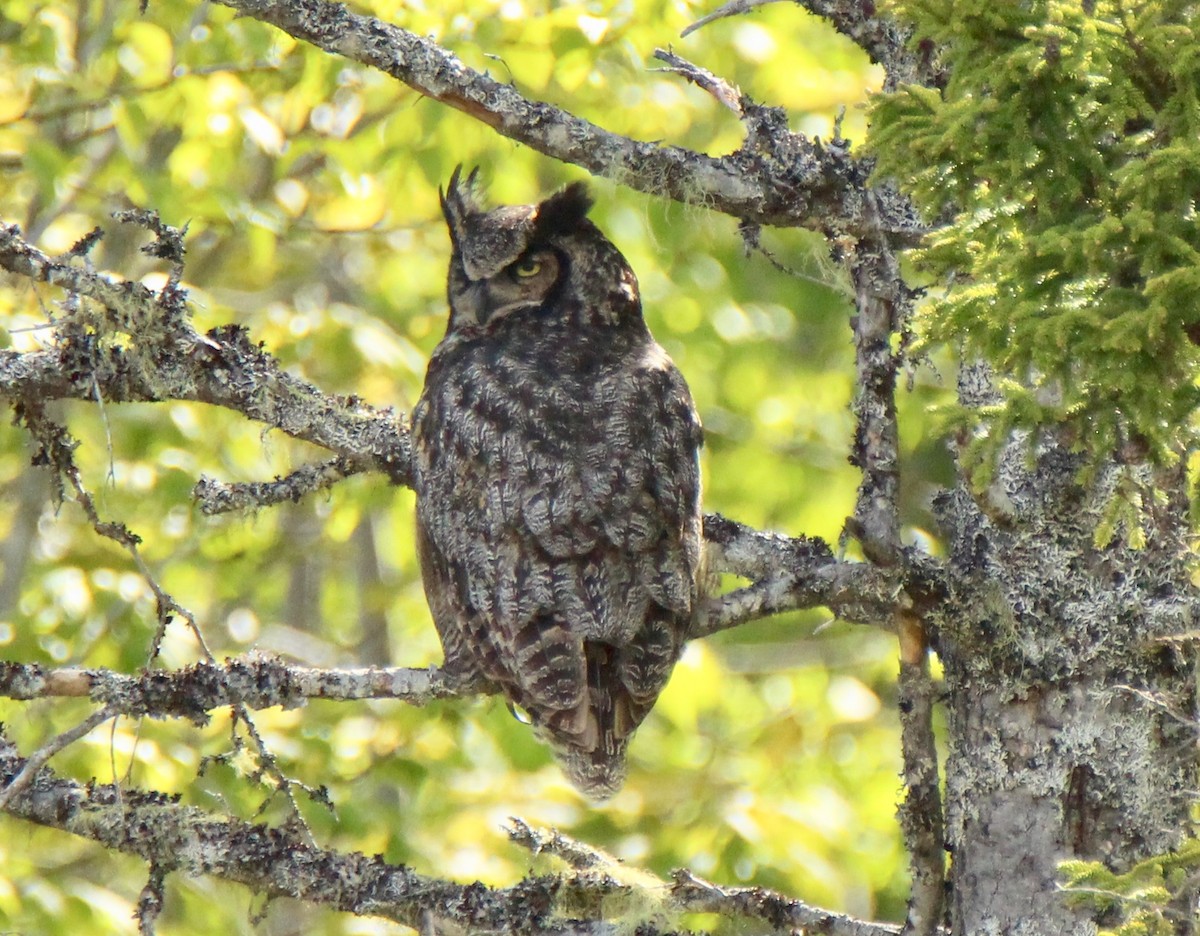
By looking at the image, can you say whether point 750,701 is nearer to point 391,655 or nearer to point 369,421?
point 391,655

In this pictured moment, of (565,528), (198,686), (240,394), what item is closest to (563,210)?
(565,528)

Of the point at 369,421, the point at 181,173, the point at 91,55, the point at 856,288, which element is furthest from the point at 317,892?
the point at 91,55

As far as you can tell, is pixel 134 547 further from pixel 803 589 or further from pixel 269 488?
pixel 803 589

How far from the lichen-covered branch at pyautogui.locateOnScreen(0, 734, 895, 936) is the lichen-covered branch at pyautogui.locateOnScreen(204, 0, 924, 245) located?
4.93 feet

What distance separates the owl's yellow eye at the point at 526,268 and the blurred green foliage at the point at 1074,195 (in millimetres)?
1952

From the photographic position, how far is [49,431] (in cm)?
321

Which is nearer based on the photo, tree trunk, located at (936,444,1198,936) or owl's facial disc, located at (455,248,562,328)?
tree trunk, located at (936,444,1198,936)

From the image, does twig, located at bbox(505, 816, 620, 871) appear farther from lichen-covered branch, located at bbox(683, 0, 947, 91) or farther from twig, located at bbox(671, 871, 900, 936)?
lichen-covered branch, located at bbox(683, 0, 947, 91)

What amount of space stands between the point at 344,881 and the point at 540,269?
2025mm

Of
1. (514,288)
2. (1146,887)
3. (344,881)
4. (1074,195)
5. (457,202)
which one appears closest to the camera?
(1074,195)

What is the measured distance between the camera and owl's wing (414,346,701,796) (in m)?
3.44

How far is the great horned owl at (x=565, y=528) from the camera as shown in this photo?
11.3ft

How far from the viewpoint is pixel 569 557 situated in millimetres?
3475

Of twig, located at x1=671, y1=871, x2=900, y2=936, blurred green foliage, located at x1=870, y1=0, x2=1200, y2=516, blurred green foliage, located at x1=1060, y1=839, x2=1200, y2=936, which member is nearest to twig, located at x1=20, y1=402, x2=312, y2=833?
twig, located at x1=671, y1=871, x2=900, y2=936
